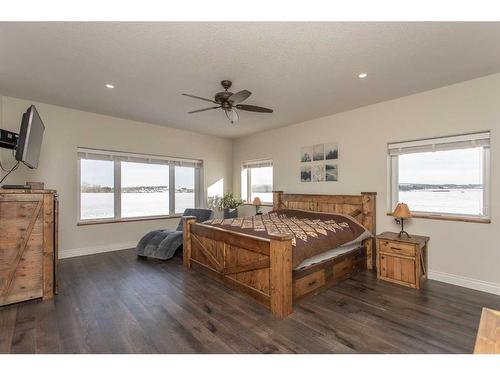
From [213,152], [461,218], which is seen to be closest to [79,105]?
[213,152]

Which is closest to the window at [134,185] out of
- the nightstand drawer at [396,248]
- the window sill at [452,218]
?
the nightstand drawer at [396,248]

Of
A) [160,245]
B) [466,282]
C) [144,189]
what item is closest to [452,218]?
[466,282]

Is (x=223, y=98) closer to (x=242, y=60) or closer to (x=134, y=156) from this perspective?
(x=242, y=60)

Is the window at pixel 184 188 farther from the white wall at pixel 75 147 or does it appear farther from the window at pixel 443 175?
the window at pixel 443 175

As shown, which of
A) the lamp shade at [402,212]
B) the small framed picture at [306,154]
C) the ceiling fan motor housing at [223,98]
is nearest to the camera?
the ceiling fan motor housing at [223,98]

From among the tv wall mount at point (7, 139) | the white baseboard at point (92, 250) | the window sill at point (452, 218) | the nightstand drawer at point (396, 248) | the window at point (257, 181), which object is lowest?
the white baseboard at point (92, 250)

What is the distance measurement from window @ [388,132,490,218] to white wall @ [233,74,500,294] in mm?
127

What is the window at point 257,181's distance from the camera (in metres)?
5.68

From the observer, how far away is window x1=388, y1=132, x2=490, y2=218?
9.84 ft

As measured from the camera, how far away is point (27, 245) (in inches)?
98.7

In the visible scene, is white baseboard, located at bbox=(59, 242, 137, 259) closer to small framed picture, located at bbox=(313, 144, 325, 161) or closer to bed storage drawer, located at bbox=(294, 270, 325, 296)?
bed storage drawer, located at bbox=(294, 270, 325, 296)

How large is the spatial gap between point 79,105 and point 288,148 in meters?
3.90

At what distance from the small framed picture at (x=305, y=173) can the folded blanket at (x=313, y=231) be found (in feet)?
2.61

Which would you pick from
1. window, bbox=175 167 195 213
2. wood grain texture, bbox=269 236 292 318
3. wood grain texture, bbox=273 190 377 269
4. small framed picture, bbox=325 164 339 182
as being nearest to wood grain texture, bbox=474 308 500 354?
wood grain texture, bbox=269 236 292 318
